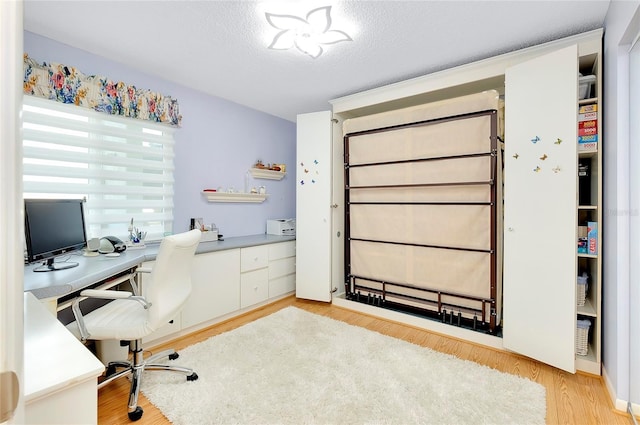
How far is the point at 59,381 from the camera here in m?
0.73

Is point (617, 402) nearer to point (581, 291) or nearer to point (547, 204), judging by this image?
point (581, 291)

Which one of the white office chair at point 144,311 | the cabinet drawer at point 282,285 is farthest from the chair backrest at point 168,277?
the cabinet drawer at point 282,285

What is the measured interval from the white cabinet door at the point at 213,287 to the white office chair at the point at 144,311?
0.68 m

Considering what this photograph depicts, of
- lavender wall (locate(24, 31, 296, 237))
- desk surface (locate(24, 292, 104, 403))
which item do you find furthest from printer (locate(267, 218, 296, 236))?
desk surface (locate(24, 292, 104, 403))

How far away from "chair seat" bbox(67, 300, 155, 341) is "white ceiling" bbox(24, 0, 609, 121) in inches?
76.2

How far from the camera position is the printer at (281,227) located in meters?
3.94

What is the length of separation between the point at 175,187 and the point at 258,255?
1.12 metres

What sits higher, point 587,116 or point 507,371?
point 587,116

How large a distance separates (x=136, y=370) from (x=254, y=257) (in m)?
1.56

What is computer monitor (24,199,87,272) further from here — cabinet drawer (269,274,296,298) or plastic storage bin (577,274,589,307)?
plastic storage bin (577,274,589,307)

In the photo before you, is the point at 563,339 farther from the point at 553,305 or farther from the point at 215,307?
the point at 215,307

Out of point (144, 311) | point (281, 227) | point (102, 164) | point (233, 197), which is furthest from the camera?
point (281, 227)

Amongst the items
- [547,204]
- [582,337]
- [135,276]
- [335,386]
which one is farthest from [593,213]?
[135,276]

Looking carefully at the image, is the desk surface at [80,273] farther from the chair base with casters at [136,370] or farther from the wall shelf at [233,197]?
the wall shelf at [233,197]
